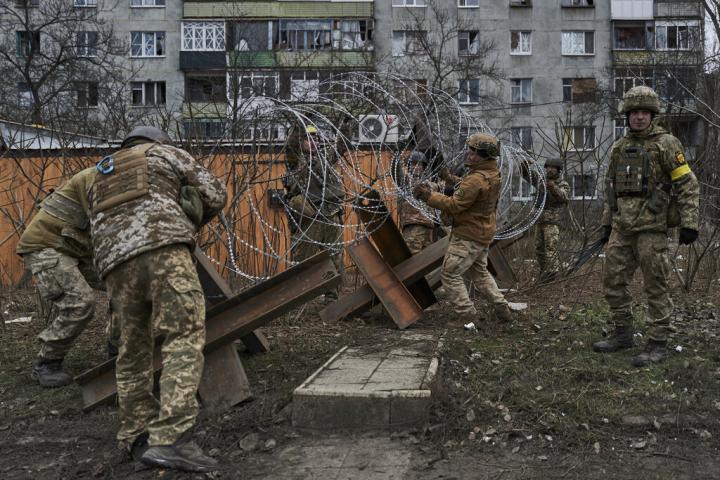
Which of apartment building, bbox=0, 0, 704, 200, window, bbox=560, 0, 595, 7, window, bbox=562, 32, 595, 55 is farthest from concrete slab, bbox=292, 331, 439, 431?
window, bbox=560, 0, 595, 7

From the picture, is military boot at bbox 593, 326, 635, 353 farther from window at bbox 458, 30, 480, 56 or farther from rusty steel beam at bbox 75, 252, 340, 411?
window at bbox 458, 30, 480, 56

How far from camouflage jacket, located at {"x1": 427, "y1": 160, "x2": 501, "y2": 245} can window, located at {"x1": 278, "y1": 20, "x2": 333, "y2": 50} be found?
28.2 m

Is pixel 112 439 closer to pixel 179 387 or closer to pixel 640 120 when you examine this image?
pixel 179 387

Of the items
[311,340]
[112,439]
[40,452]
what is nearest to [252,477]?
[112,439]

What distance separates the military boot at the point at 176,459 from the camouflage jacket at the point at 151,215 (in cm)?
94

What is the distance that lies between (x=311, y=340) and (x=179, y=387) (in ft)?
8.55

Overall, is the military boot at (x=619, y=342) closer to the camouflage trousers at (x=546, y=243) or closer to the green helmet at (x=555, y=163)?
the camouflage trousers at (x=546, y=243)

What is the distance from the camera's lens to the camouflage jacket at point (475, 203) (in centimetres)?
627

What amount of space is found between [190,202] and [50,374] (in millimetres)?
2258

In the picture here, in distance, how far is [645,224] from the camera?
5.08 meters

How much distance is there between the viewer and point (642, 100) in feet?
16.6

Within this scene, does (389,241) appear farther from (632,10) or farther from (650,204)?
(632,10)

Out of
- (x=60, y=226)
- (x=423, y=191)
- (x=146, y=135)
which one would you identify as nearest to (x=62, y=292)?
(x=60, y=226)

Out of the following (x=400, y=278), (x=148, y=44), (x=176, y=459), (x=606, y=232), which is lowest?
(x=176, y=459)
